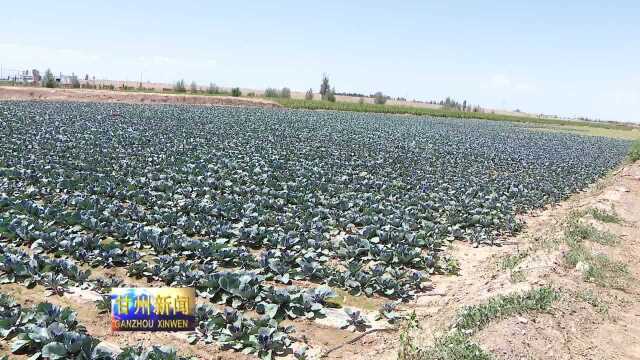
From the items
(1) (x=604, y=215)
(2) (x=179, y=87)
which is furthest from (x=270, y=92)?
(1) (x=604, y=215)

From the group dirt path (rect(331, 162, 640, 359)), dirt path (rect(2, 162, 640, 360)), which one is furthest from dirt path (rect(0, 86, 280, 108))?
dirt path (rect(331, 162, 640, 359))

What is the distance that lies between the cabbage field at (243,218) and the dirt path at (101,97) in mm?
32882

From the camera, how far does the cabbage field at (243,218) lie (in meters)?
6.97

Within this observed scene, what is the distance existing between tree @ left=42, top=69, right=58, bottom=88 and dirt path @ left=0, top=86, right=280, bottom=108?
8965mm

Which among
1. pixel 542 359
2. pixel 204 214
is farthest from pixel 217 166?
pixel 542 359

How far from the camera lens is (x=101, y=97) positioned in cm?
5403

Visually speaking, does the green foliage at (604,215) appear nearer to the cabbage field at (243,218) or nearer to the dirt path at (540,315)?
the dirt path at (540,315)

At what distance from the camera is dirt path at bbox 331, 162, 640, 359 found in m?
5.48

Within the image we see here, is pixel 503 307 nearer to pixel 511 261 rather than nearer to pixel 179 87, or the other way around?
pixel 511 261

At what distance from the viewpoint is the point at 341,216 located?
38.1 feet

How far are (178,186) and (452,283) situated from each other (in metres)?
7.65

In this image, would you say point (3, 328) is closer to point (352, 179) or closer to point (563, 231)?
point (563, 231)

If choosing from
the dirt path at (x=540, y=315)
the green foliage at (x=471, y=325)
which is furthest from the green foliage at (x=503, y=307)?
the dirt path at (x=540, y=315)

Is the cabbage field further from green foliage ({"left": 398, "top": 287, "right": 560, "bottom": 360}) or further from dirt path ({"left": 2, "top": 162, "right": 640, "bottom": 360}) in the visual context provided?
green foliage ({"left": 398, "top": 287, "right": 560, "bottom": 360})
